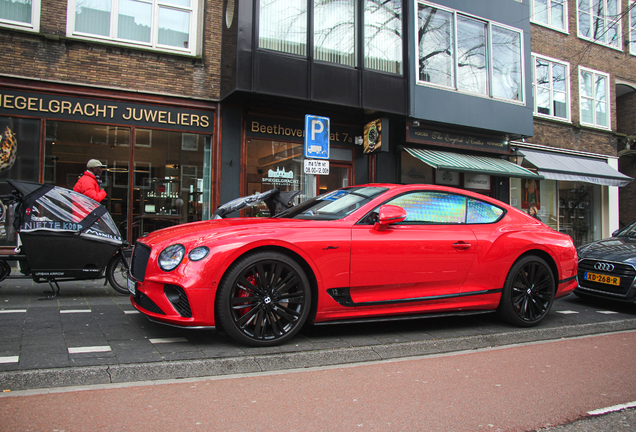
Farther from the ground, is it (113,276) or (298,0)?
(298,0)

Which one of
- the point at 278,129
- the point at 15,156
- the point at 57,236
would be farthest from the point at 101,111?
the point at 57,236

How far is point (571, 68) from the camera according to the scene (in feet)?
61.7

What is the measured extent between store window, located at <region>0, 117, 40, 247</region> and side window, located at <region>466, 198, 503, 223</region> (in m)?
9.24

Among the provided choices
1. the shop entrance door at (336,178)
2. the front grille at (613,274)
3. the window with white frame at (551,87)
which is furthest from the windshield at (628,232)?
the window with white frame at (551,87)

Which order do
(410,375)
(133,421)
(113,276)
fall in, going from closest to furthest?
(133,421), (410,375), (113,276)

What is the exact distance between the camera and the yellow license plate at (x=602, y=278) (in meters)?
6.59

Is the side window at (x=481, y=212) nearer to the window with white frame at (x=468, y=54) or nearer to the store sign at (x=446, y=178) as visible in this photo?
the window with white frame at (x=468, y=54)

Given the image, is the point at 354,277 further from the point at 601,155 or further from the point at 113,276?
the point at 601,155

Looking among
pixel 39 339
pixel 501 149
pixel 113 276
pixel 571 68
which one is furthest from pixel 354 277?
pixel 571 68

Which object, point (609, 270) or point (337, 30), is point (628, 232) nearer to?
point (609, 270)

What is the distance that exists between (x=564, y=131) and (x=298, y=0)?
39.7ft

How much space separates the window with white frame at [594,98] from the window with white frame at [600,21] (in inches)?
57.5

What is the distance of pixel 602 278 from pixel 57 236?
764 cm

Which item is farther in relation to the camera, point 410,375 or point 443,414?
point 410,375
